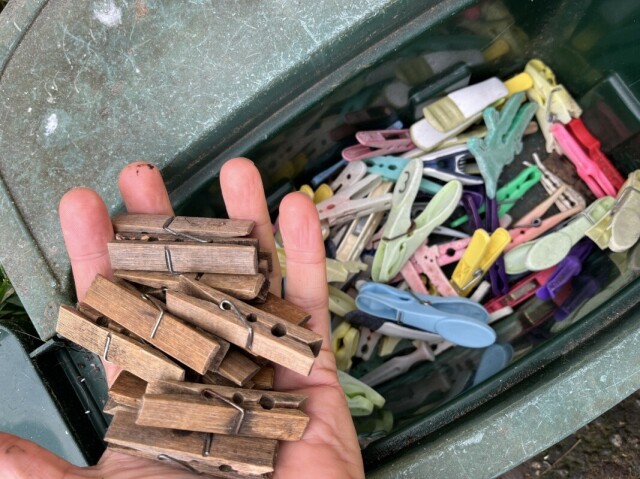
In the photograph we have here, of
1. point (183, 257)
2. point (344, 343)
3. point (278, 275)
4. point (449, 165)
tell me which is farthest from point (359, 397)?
point (449, 165)

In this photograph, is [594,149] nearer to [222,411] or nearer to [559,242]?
[559,242]

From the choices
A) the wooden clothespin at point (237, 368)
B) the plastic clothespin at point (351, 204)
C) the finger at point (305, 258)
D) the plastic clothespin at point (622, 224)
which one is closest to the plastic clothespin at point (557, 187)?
the plastic clothespin at point (622, 224)

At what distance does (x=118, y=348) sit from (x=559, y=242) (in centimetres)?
119

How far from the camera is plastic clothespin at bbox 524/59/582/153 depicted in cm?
197

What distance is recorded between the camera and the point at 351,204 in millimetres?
1841

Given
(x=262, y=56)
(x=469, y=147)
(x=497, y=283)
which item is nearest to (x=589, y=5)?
(x=469, y=147)

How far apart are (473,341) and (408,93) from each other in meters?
0.72

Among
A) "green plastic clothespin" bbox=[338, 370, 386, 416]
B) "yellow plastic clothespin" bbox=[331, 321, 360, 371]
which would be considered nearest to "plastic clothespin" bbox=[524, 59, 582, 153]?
"yellow plastic clothespin" bbox=[331, 321, 360, 371]

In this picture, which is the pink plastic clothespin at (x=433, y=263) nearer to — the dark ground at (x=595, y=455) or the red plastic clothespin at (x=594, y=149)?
the red plastic clothespin at (x=594, y=149)

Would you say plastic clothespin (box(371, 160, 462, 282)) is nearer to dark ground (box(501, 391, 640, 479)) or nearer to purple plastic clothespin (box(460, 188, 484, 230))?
purple plastic clothespin (box(460, 188, 484, 230))

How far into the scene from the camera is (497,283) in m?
1.92

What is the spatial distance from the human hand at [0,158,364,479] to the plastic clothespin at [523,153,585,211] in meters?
0.92

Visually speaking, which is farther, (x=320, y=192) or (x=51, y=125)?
(x=320, y=192)

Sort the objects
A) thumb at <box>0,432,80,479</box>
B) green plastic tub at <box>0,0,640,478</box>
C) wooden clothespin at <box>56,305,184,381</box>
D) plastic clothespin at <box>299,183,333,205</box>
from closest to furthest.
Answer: thumb at <box>0,432,80,479</box>
wooden clothespin at <box>56,305,184,381</box>
green plastic tub at <box>0,0,640,478</box>
plastic clothespin at <box>299,183,333,205</box>
